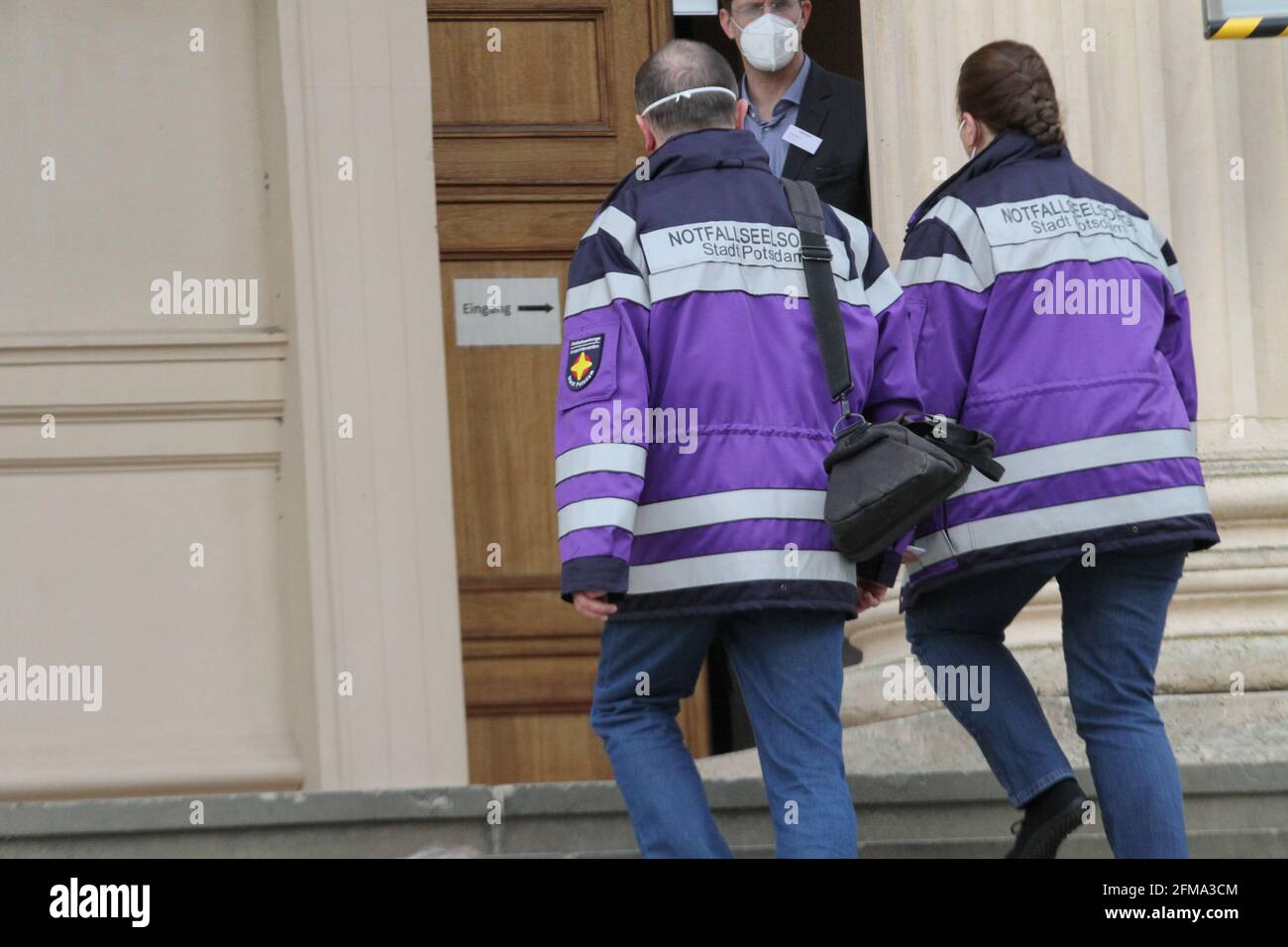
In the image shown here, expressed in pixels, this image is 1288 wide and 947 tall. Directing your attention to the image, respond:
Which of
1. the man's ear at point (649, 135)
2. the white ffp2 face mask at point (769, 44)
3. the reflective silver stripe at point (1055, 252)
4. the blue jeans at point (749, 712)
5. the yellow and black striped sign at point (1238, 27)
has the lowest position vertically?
the blue jeans at point (749, 712)

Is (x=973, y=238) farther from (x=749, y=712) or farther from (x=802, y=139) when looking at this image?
(x=802, y=139)

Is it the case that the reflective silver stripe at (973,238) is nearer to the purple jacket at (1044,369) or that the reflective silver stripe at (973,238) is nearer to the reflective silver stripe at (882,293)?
the purple jacket at (1044,369)

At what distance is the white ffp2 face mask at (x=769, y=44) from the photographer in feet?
20.4

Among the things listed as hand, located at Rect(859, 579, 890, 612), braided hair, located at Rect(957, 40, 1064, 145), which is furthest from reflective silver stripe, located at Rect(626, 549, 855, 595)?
braided hair, located at Rect(957, 40, 1064, 145)

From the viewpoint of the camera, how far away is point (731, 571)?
4219 mm

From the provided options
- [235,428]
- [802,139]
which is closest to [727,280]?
[802,139]

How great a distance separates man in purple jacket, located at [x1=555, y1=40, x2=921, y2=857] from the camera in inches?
165

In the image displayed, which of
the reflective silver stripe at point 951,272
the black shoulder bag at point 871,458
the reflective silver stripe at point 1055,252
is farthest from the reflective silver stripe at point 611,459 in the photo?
the reflective silver stripe at point 1055,252

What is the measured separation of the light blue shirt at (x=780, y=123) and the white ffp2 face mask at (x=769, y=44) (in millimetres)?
84

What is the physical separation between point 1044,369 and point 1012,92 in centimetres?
62

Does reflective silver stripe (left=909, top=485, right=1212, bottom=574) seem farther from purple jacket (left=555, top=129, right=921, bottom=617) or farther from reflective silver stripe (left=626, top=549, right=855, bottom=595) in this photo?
reflective silver stripe (left=626, top=549, right=855, bottom=595)
